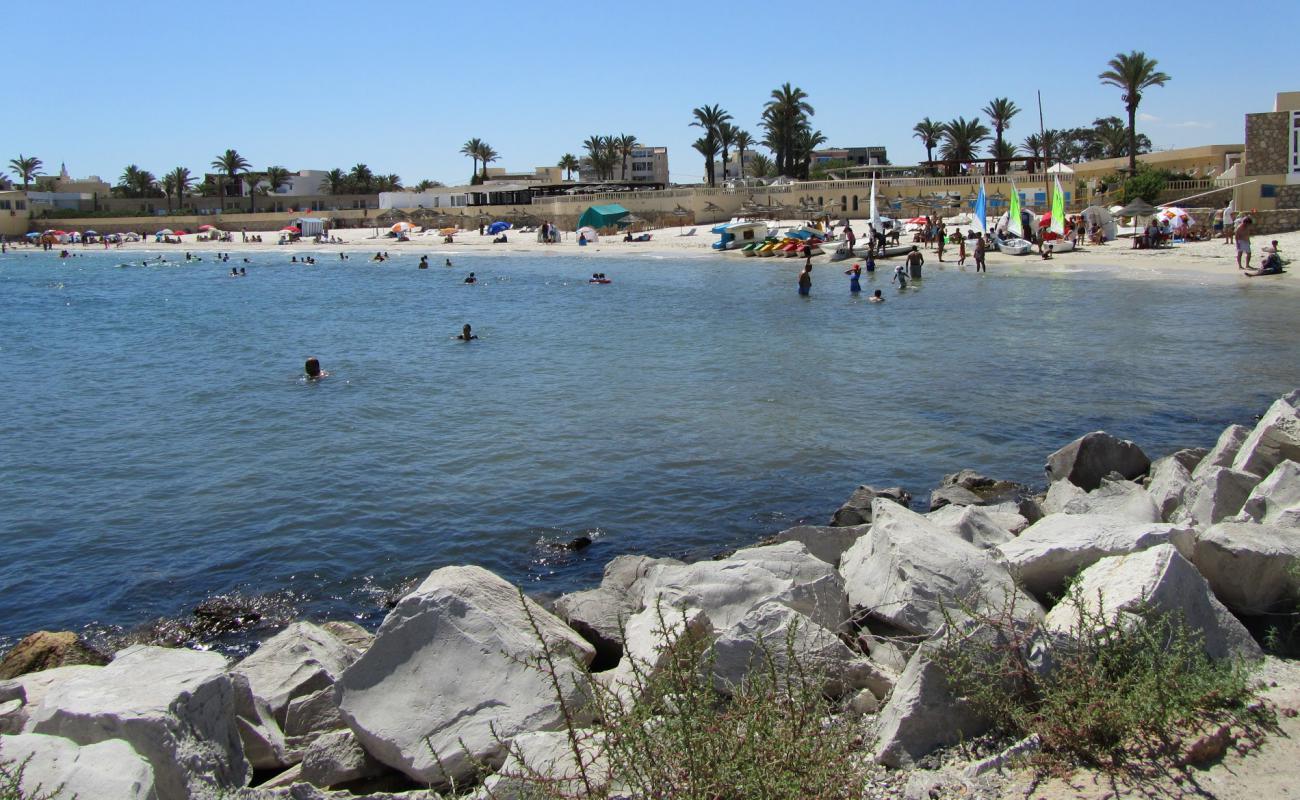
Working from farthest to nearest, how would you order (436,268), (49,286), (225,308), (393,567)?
1. (436,268)
2. (49,286)
3. (225,308)
4. (393,567)

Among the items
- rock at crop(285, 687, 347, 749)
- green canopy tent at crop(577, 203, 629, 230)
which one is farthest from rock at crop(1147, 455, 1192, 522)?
green canopy tent at crop(577, 203, 629, 230)

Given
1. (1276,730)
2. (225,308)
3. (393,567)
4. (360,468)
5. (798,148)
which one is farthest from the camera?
(798,148)

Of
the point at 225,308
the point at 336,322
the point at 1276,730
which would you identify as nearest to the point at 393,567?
the point at 1276,730

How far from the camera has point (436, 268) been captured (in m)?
62.4

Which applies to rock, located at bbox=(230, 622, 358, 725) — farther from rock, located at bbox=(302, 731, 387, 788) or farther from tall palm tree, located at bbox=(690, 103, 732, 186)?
tall palm tree, located at bbox=(690, 103, 732, 186)

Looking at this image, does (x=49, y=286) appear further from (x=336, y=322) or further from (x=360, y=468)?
(x=360, y=468)

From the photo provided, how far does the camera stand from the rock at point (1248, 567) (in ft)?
22.1

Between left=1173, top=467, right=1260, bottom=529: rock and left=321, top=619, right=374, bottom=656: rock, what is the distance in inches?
280

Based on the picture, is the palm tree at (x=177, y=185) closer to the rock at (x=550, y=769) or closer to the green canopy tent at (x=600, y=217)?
the green canopy tent at (x=600, y=217)

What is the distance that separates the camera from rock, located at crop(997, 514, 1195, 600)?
695cm

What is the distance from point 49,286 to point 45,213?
56.8m

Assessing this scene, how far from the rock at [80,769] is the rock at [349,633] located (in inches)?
131

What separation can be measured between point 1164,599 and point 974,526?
2.80 meters

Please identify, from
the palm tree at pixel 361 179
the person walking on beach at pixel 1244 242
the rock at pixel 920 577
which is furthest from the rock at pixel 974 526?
the palm tree at pixel 361 179
